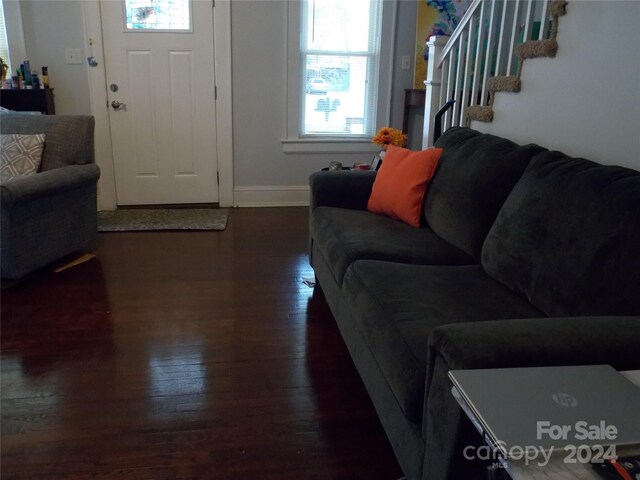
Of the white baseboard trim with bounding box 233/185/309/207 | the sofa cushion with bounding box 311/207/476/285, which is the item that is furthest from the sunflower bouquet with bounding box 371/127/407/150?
the white baseboard trim with bounding box 233/185/309/207

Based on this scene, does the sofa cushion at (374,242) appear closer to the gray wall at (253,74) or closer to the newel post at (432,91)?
the newel post at (432,91)

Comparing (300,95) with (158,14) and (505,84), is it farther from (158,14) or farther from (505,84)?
(505,84)

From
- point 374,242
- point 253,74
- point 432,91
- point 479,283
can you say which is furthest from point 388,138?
point 479,283

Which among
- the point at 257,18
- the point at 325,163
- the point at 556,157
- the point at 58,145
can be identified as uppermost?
the point at 257,18

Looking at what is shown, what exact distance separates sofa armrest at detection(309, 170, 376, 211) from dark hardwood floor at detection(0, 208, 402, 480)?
1.63 feet

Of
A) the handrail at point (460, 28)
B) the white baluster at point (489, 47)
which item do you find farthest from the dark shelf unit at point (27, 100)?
the white baluster at point (489, 47)

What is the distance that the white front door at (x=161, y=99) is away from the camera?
4.16 m

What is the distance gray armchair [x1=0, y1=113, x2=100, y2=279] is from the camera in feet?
8.83

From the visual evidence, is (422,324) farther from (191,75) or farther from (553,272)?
(191,75)

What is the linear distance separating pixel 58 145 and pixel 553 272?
2.86 m

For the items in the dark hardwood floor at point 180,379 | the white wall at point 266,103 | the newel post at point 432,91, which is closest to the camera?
the dark hardwood floor at point 180,379

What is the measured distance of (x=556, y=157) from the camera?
189 centimetres

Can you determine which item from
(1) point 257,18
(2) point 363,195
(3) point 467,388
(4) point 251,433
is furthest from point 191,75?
(3) point 467,388

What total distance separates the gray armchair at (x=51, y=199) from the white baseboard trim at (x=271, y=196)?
4.98 ft
